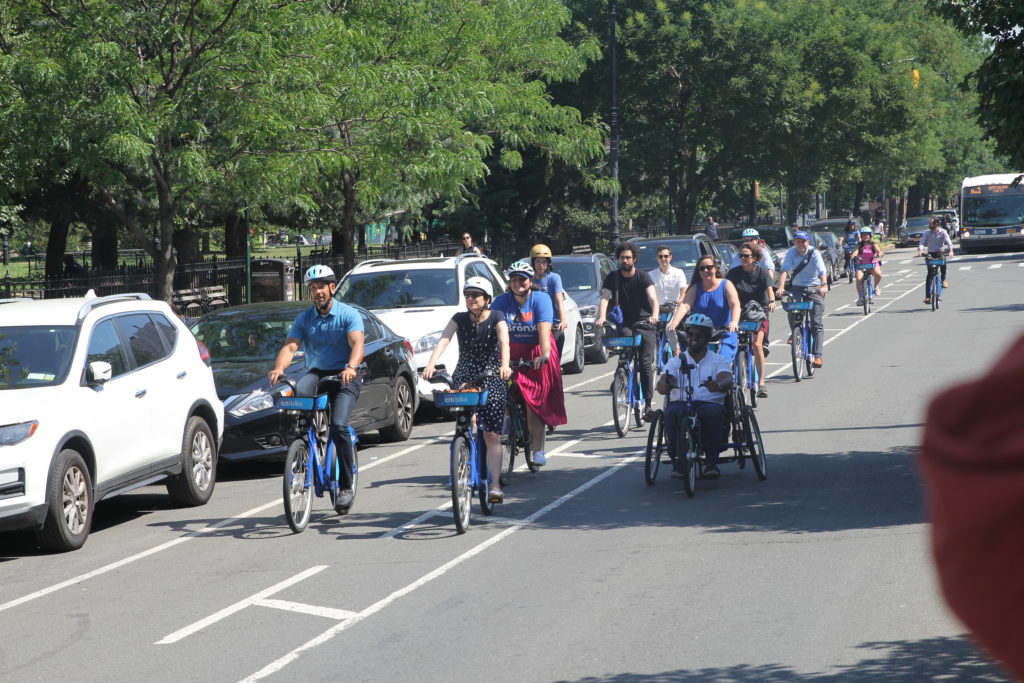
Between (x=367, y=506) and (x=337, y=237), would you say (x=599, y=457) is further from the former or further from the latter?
(x=337, y=237)

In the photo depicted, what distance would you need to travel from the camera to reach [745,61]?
43750mm

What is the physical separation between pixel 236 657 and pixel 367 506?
406 centimetres

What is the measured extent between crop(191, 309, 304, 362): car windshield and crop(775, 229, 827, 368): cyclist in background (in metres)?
7.73

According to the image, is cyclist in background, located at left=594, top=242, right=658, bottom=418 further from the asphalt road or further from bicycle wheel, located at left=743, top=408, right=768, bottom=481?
bicycle wheel, located at left=743, top=408, right=768, bottom=481

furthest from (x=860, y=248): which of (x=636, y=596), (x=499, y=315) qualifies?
(x=636, y=596)

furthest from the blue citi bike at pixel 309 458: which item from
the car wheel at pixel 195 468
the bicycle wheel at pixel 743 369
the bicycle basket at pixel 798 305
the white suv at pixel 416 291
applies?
the bicycle basket at pixel 798 305

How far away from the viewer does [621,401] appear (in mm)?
13797

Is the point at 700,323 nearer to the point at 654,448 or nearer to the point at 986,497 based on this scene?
the point at 654,448

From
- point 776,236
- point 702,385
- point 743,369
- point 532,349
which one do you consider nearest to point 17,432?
point 532,349

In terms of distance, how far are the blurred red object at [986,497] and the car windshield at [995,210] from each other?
56.7m

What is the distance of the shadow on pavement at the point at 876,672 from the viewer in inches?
220

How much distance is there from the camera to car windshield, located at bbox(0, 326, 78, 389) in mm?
9305

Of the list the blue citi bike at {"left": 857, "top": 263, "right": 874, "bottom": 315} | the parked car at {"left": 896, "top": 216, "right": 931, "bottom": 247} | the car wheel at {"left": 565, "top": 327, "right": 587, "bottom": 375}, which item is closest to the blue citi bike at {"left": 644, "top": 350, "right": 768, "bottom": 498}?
the car wheel at {"left": 565, "top": 327, "right": 587, "bottom": 375}

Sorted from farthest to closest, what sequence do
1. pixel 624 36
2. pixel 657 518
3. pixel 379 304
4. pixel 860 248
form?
1. pixel 624 36
2. pixel 860 248
3. pixel 379 304
4. pixel 657 518
